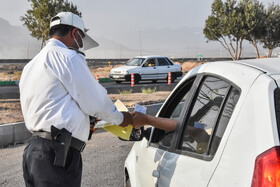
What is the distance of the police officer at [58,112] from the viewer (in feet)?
8.25

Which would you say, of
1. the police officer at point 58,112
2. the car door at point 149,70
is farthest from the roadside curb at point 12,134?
the car door at point 149,70

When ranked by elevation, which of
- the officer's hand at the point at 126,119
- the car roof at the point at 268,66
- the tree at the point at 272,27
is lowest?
Answer: the officer's hand at the point at 126,119

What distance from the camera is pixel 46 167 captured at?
250cm

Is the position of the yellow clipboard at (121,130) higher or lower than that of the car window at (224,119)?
lower

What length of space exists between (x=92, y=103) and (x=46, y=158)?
1.51ft

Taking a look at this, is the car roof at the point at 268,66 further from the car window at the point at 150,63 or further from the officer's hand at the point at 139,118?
the car window at the point at 150,63

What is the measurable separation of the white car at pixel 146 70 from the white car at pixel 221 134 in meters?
20.5

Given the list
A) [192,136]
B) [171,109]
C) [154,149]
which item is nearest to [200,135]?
[192,136]

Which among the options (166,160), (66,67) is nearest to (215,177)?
(166,160)

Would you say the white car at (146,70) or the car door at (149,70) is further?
the car door at (149,70)

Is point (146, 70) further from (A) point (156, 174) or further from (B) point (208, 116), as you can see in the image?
(A) point (156, 174)

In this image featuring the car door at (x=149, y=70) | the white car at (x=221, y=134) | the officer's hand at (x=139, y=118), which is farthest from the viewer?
the car door at (x=149, y=70)

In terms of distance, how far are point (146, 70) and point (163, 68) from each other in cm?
130

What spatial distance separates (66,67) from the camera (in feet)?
8.39
